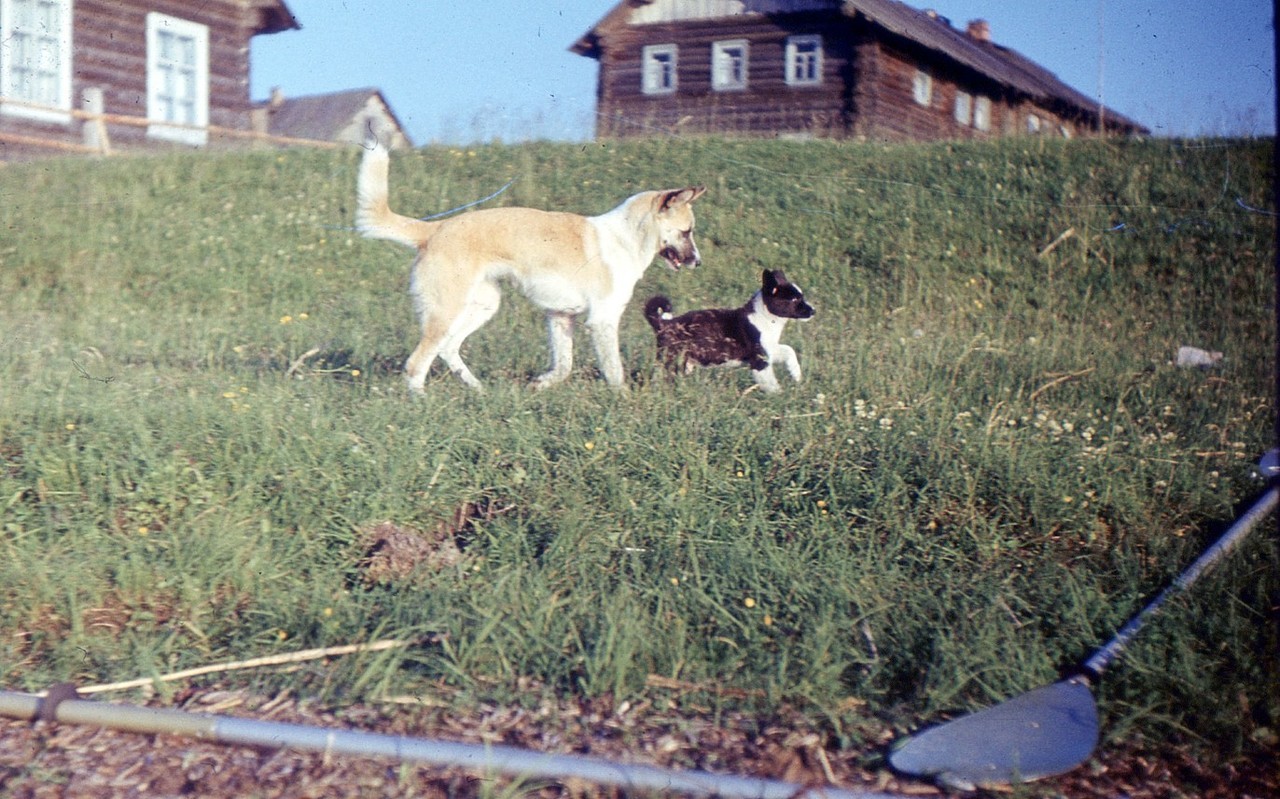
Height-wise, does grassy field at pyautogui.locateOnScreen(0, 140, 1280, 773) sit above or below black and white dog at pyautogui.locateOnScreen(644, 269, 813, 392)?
below

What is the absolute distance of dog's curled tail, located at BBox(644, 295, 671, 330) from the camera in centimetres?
677

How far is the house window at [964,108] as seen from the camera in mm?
27625

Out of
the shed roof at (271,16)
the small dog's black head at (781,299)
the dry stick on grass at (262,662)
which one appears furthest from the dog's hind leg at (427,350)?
the shed roof at (271,16)

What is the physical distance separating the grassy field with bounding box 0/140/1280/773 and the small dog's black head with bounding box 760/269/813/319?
39cm

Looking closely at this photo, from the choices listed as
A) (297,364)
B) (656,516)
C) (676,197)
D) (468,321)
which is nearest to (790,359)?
(676,197)

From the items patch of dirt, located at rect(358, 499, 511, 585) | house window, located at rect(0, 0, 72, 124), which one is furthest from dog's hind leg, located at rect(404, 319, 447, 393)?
house window, located at rect(0, 0, 72, 124)

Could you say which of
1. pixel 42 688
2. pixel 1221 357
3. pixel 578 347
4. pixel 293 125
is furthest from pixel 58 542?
pixel 293 125

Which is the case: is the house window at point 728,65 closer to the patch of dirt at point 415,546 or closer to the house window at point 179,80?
the house window at point 179,80

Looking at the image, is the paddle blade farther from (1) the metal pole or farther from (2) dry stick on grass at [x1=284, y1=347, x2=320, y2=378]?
(2) dry stick on grass at [x1=284, y1=347, x2=320, y2=378]

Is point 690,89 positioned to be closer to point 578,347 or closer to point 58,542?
point 578,347

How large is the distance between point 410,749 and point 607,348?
3875mm

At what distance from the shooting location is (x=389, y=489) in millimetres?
4242

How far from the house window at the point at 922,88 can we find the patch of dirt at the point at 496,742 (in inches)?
933

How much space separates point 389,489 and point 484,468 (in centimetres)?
42
